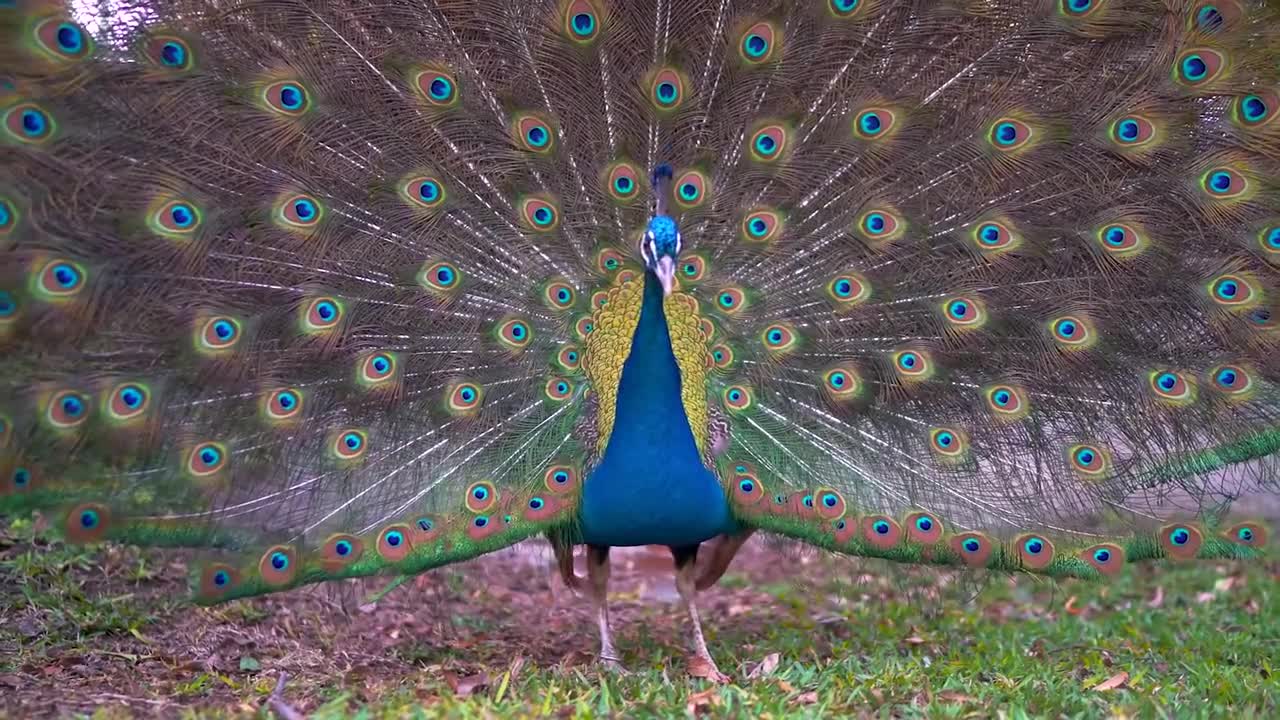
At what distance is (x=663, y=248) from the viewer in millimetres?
3691

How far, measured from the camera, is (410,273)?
4.21m

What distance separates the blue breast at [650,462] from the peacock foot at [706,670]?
0.54 metres

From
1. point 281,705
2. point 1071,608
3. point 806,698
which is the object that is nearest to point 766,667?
point 806,698

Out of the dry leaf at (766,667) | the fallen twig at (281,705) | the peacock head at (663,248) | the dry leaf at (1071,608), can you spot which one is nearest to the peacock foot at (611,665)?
the dry leaf at (766,667)

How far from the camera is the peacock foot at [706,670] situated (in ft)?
13.6

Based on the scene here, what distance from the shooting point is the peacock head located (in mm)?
3639

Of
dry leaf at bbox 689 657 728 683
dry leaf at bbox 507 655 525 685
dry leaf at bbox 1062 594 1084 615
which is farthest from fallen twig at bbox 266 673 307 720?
dry leaf at bbox 1062 594 1084 615

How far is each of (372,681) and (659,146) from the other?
2.33 meters

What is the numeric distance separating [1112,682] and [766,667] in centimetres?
126

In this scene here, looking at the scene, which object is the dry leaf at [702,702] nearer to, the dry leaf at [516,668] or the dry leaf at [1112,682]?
the dry leaf at [516,668]

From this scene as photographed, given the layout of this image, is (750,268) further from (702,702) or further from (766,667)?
(702,702)

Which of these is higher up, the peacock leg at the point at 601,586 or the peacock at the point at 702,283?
the peacock at the point at 702,283

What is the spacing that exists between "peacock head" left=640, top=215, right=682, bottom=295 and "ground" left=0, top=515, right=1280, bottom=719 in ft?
4.56

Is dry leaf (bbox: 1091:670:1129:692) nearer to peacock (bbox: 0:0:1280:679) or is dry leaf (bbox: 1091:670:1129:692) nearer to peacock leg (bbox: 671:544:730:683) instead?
peacock (bbox: 0:0:1280:679)
